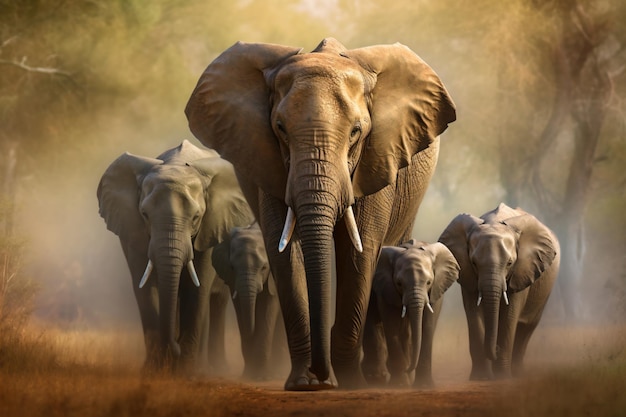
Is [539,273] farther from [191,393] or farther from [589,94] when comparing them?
[589,94]

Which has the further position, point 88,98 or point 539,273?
point 88,98

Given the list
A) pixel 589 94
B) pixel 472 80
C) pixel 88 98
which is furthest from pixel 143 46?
pixel 589 94

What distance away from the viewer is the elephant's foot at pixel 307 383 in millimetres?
7906

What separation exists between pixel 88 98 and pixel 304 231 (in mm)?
17006

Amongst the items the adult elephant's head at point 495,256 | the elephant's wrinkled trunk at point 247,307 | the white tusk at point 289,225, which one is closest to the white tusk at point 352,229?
the white tusk at point 289,225

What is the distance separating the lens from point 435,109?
8656 millimetres

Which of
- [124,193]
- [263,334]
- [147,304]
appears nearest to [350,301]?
[147,304]

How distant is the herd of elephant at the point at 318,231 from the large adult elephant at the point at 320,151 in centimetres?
1

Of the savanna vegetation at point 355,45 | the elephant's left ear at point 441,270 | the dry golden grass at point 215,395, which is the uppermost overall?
the savanna vegetation at point 355,45

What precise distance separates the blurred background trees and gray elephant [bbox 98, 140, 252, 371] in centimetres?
999

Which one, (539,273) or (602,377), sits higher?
(539,273)

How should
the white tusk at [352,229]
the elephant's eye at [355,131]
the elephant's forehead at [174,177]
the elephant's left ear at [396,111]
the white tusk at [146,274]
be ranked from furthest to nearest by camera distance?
the elephant's forehead at [174,177] → the white tusk at [146,274] → the elephant's left ear at [396,111] → the white tusk at [352,229] → the elephant's eye at [355,131]

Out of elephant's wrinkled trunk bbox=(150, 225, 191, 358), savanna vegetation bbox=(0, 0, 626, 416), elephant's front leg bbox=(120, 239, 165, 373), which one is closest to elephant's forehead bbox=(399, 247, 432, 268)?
elephant's wrinkled trunk bbox=(150, 225, 191, 358)

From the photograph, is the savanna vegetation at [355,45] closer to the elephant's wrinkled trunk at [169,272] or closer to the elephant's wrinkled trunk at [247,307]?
the elephant's wrinkled trunk at [247,307]
